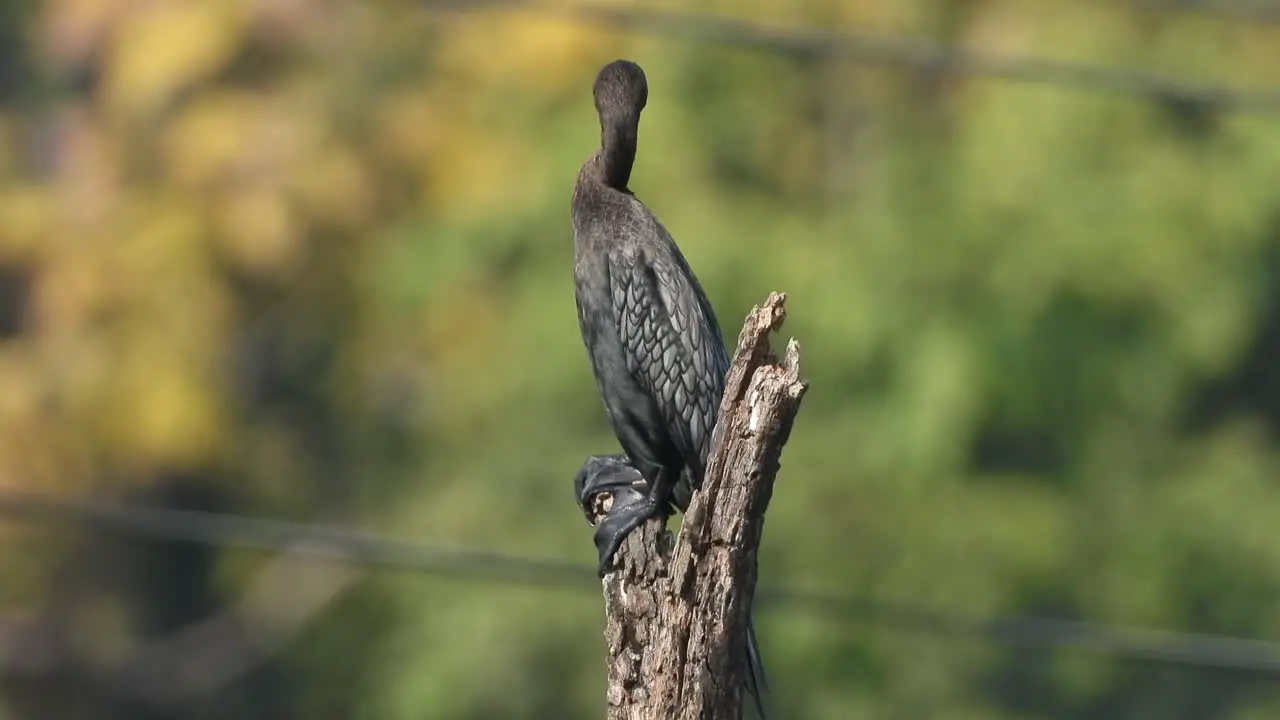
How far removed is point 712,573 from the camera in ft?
8.77

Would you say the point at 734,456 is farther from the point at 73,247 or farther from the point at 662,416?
the point at 73,247

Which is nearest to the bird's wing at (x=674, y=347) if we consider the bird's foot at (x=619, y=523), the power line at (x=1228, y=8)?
the bird's foot at (x=619, y=523)

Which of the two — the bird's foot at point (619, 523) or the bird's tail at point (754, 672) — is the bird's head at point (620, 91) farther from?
the bird's tail at point (754, 672)

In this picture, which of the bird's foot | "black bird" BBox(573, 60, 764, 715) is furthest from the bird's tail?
the bird's foot

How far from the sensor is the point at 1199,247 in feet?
23.7

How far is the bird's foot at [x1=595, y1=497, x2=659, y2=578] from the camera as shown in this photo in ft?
9.45

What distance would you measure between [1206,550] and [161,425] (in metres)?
4.76

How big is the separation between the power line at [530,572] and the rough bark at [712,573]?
361 cm

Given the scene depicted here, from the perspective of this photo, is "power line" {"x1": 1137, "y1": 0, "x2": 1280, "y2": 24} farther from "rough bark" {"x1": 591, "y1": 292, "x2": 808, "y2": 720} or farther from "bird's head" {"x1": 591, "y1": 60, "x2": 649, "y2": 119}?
"rough bark" {"x1": 591, "y1": 292, "x2": 808, "y2": 720}

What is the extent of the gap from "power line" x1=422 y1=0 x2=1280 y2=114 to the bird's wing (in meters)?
3.93

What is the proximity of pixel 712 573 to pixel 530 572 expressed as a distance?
4053 millimetres

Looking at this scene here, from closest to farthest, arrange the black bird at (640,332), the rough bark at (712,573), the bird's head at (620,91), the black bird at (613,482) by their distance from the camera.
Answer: the rough bark at (712,573) < the bird's head at (620,91) < the black bird at (640,332) < the black bird at (613,482)

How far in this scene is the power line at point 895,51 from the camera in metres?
6.77

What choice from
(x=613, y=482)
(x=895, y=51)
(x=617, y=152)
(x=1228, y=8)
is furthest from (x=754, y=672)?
(x=1228, y=8)
